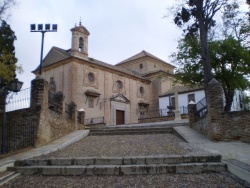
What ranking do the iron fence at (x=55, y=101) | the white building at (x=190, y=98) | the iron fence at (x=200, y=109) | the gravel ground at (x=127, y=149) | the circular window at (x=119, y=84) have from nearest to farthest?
the gravel ground at (x=127, y=149) < the iron fence at (x=200, y=109) < the iron fence at (x=55, y=101) < the white building at (x=190, y=98) < the circular window at (x=119, y=84)

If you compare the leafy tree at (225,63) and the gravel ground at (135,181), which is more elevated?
the leafy tree at (225,63)

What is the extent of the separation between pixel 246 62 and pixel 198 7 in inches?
193

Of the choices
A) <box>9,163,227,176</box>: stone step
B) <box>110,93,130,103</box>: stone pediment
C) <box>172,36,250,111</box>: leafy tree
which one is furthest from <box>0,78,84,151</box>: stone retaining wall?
<box>110,93,130,103</box>: stone pediment

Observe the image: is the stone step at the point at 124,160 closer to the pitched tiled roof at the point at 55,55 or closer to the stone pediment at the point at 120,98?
the pitched tiled roof at the point at 55,55

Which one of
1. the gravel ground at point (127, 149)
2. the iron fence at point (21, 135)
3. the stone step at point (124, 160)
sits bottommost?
the stone step at point (124, 160)

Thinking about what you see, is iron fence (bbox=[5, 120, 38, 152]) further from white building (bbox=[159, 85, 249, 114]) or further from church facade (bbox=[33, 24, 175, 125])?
white building (bbox=[159, 85, 249, 114])

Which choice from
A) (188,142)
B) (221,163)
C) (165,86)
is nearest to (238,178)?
(221,163)

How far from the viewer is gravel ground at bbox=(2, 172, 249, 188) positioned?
5.09 metres

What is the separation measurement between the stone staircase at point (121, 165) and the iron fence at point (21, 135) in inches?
121

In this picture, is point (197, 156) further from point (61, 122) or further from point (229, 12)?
point (229, 12)

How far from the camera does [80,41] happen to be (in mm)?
30625

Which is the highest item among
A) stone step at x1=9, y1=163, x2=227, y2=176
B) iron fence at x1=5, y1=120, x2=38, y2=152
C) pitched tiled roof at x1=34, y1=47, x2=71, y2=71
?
pitched tiled roof at x1=34, y1=47, x2=71, y2=71

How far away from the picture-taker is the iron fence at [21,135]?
982cm

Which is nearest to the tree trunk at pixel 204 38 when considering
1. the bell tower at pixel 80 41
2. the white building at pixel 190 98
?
the white building at pixel 190 98
